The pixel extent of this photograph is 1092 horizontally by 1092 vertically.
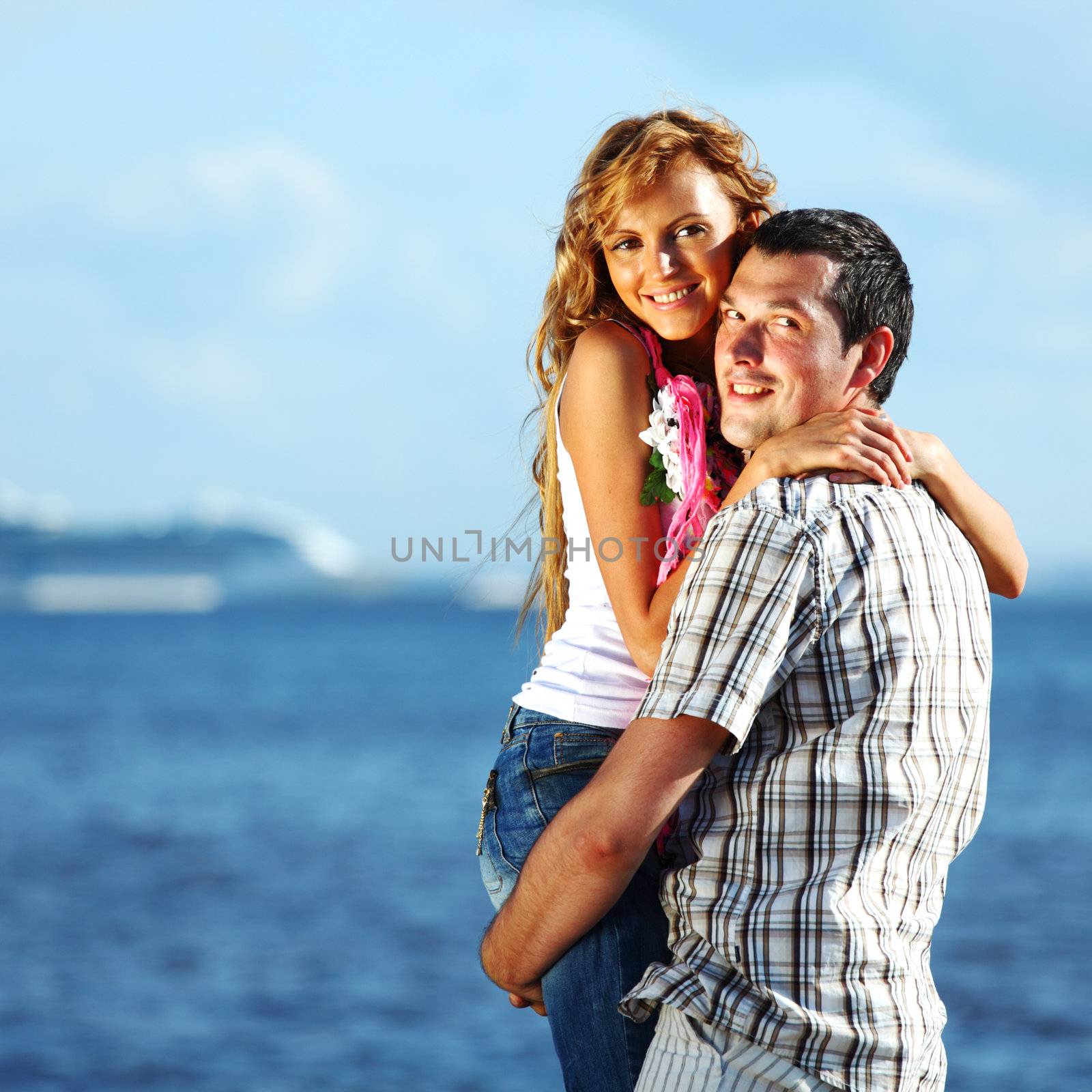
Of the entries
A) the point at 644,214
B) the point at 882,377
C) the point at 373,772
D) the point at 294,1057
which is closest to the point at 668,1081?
the point at 882,377

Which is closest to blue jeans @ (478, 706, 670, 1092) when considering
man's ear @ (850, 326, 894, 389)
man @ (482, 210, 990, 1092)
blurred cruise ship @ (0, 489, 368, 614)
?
man @ (482, 210, 990, 1092)

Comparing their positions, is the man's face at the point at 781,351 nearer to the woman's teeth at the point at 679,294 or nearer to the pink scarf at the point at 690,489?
the pink scarf at the point at 690,489

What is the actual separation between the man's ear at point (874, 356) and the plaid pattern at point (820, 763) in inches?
11.3

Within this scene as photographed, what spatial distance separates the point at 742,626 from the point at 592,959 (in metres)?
0.60

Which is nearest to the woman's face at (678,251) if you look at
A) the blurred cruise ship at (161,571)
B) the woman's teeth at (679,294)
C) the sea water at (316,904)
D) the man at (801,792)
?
the woman's teeth at (679,294)

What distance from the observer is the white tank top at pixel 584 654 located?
6.98 feet

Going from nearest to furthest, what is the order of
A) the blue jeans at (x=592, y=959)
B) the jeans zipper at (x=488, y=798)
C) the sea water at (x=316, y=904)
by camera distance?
the blue jeans at (x=592, y=959)
the jeans zipper at (x=488, y=798)
the sea water at (x=316, y=904)

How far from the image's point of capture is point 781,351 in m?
1.83

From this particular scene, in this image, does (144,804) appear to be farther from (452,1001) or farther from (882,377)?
(882,377)

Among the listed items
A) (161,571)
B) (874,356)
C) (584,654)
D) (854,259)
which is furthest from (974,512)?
(161,571)

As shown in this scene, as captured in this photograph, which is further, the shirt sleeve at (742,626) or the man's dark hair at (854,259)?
the man's dark hair at (854,259)

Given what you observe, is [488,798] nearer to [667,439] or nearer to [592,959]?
[592,959]

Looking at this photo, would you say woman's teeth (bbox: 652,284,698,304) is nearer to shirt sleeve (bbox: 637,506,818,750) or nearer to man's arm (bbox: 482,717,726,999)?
shirt sleeve (bbox: 637,506,818,750)

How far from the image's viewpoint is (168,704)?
41.5 meters
